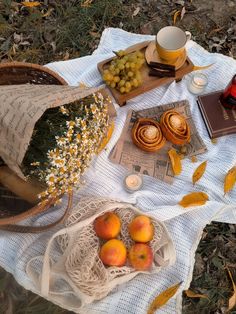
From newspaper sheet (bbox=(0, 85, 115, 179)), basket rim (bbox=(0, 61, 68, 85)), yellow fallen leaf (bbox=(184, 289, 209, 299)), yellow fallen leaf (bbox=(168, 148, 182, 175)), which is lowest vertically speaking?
yellow fallen leaf (bbox=(184, 289, 209, 299))

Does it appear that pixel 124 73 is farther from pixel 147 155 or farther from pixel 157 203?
pixel 157 203

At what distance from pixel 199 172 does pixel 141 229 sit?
587 millimetres

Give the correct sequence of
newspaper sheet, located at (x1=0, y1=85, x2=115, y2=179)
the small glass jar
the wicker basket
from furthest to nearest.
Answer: the small glass jar → the wicker basket → newspaper sheet, located at (x1=0, y1=85, x2=115, y2=179)

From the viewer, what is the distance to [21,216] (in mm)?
2033

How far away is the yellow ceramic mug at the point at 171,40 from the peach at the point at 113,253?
1.27 m

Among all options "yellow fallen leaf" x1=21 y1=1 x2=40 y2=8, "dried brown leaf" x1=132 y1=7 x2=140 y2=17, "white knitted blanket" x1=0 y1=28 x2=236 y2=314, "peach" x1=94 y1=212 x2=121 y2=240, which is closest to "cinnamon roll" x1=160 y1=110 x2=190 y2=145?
"white knitted blanket" x1=0 y1=28 x2=236 y2=314

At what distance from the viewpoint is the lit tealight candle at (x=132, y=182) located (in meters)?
2.37

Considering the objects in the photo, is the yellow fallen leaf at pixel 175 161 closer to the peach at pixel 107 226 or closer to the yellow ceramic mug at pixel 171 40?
the peach at pixel 107 226

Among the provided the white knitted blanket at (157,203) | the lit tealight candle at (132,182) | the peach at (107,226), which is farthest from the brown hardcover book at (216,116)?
the peach at (107,226)

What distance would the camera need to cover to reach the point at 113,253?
2.08 m

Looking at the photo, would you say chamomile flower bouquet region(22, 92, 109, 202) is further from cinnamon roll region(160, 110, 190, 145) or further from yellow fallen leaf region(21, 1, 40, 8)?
yellow fallen leaf region(21, 1, 40, 8)

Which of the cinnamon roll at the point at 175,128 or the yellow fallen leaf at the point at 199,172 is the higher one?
the cinnamon roll at the point at 175,128

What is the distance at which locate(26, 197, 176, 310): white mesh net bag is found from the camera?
2008mm

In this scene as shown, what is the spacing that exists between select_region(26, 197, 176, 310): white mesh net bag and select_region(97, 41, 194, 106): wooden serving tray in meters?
0.74
